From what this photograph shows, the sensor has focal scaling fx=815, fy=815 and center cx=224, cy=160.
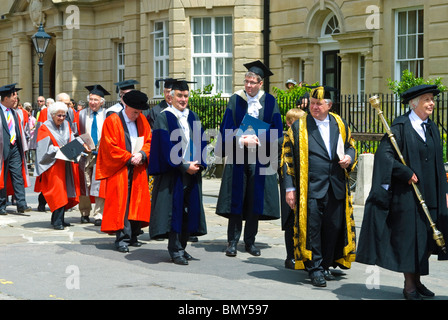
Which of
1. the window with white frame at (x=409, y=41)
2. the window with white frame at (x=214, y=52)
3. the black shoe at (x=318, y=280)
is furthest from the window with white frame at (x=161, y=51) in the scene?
the black shoe at (x=318, y=280)

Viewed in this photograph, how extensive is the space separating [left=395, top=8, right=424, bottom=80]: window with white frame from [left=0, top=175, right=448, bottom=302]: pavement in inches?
402

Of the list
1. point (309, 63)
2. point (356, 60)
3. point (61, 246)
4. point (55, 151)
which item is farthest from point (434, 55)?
point (61, 246)

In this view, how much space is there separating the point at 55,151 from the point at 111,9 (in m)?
17.9

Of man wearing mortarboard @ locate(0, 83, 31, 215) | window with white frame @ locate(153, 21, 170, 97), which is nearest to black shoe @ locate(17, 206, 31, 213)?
man wearing mortarboard @ locate(0, 83, 31, 215)

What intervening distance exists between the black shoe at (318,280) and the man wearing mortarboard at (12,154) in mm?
6708

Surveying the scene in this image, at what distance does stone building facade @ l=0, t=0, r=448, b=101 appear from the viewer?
65.0 feet

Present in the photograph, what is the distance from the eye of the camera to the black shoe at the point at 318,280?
7.45m

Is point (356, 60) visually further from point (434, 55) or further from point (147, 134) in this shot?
point (147, 134)

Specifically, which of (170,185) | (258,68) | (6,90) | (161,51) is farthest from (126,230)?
(161,51)

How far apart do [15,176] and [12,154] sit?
373 mm

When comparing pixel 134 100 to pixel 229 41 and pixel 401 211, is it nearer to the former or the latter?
pixel 401 211

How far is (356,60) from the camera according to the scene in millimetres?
21125

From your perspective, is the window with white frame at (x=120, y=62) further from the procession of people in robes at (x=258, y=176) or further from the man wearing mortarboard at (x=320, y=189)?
the man wearing mortarboard at (x=320, y=189)
